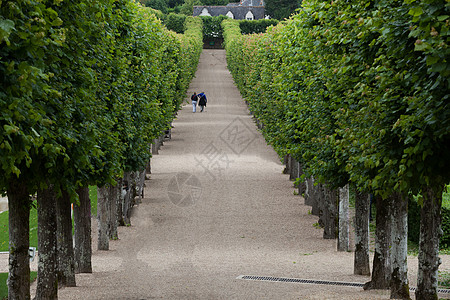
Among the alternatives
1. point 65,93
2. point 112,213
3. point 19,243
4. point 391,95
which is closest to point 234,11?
point 112,213

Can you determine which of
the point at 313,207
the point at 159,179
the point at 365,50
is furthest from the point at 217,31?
the point at 365,50

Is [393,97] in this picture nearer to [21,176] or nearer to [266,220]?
[21,176]

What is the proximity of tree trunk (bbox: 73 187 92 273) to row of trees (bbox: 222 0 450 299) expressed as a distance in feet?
19.4

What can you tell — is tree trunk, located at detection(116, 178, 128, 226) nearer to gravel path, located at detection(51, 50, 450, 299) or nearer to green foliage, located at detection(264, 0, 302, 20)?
gravel path, located at detection(51, 50, 450, 299)

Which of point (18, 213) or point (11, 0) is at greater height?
point (11, 0)

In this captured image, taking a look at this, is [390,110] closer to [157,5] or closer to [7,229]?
[7,229]

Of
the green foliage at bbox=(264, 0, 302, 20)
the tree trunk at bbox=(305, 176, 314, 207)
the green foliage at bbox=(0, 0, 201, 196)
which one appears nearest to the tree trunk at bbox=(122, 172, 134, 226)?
the green foliage at bbox=(0, 0, 201, 196)

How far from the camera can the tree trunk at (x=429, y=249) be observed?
11.6 metres

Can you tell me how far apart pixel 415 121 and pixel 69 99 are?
5979mm

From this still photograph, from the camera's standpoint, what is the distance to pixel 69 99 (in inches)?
471

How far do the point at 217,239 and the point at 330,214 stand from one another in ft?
13.2

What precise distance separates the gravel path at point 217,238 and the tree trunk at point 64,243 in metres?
0.42

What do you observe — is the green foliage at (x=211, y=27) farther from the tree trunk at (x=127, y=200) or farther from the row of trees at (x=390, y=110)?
the row of trees at (x=390, y=110)

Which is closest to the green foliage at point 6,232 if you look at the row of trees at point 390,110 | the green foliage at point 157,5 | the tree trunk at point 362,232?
the row of trees at point 390,110
